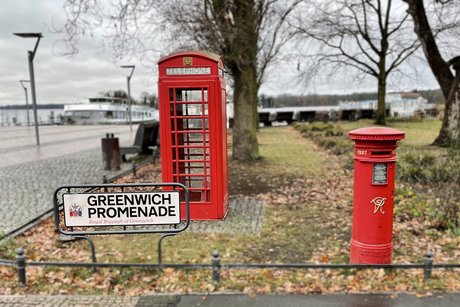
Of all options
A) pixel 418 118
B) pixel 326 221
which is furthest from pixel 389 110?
pixel 326 221

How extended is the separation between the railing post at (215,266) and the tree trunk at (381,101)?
27.7 meters

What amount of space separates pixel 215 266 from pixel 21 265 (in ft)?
6.36

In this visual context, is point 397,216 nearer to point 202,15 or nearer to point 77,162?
point 202,15

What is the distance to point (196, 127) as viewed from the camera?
5.29 m

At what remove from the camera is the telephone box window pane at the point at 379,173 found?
4039 millimetres

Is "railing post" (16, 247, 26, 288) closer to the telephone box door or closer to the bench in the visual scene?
the telephone box door

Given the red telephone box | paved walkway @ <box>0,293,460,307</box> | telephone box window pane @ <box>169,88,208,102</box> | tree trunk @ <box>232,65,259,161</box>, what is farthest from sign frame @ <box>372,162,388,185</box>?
tree trunk @ <box>232,65,259,161</box>

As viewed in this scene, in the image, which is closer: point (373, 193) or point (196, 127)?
point (373, 193)

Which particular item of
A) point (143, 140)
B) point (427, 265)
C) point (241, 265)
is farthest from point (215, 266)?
point (143, 140)

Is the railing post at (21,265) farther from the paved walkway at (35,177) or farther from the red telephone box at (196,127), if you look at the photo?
the red telephone box at (196,127)

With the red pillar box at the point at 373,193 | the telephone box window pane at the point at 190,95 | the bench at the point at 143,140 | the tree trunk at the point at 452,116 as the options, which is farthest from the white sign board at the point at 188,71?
the tree trunk at the point at 452,116

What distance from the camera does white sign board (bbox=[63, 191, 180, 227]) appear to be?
365 cm

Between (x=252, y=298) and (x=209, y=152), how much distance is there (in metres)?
2.30

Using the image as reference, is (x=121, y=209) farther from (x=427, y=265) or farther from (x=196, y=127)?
(x=427, y=265)
